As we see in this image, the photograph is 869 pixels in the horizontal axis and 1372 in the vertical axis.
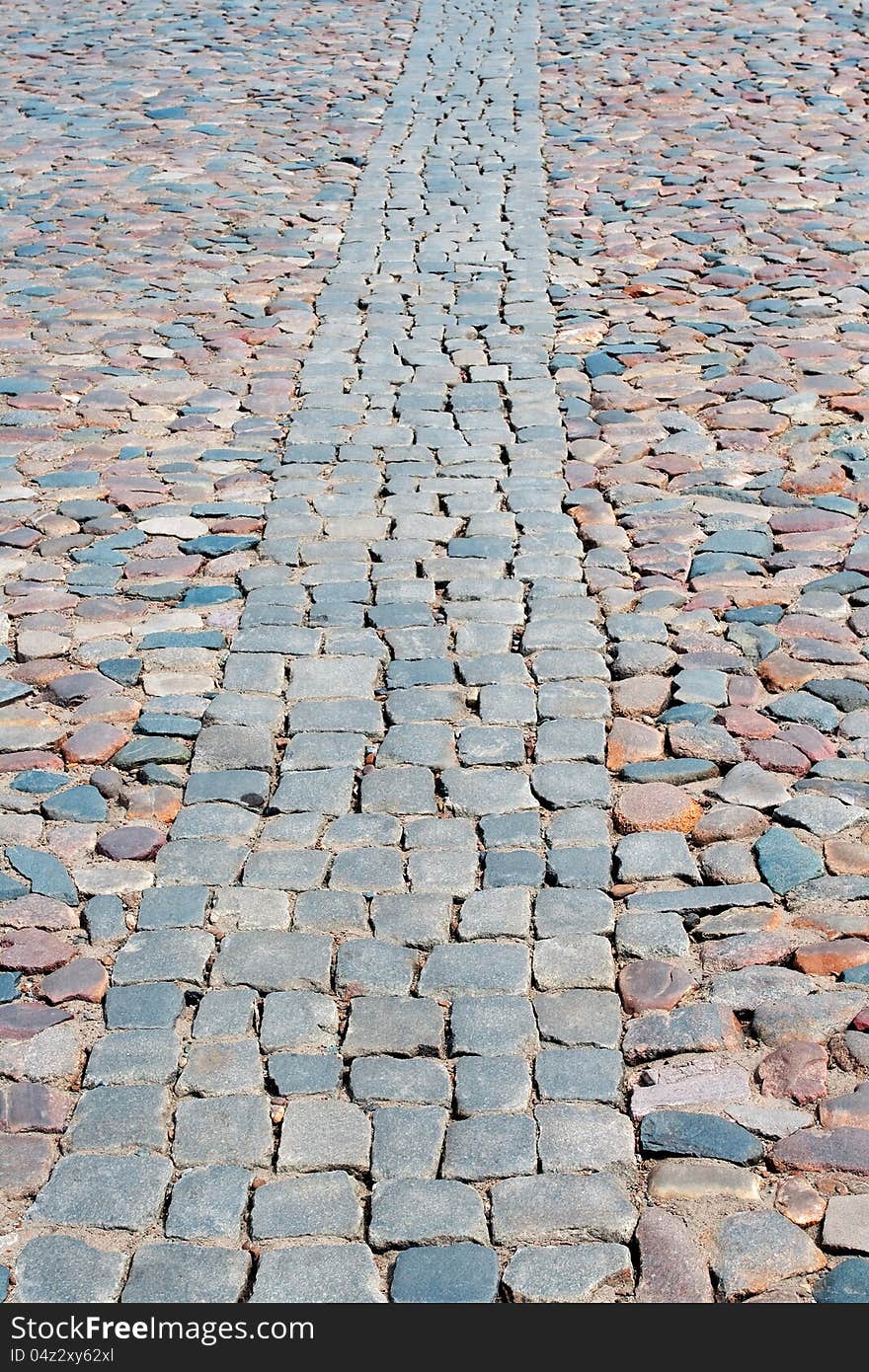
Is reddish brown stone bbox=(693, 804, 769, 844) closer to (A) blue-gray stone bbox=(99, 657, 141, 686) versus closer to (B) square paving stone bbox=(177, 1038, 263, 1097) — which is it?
(B) square paving stone bbox=(177, 1038, 263, 1097)

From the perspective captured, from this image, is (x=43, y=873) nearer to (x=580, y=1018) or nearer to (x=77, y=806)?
(x=77, y=806)

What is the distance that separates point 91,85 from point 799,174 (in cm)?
561

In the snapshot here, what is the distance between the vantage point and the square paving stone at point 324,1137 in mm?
2785

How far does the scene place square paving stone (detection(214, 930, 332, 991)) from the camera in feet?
10.6

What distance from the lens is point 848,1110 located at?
281 cm

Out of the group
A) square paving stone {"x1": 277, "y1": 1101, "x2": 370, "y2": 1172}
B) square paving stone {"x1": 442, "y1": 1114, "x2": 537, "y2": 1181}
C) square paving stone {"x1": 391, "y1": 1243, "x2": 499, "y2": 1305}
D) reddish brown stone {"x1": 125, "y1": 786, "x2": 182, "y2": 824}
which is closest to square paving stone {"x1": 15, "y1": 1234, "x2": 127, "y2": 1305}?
square paving stone {"x1": 277, "y1": 1101, "x2": 370, "y2": 1172}

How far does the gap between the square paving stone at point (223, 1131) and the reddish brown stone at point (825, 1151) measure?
0.91 metres

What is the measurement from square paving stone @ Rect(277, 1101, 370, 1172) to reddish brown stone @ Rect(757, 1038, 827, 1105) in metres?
0.75

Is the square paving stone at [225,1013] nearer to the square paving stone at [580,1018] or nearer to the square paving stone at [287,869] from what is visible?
the square paving stone at [287,869]

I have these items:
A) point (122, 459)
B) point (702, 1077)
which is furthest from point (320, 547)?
point (702, 1077)

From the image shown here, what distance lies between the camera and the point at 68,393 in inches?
253

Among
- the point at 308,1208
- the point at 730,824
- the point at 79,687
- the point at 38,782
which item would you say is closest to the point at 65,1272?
the point at 308,1208
